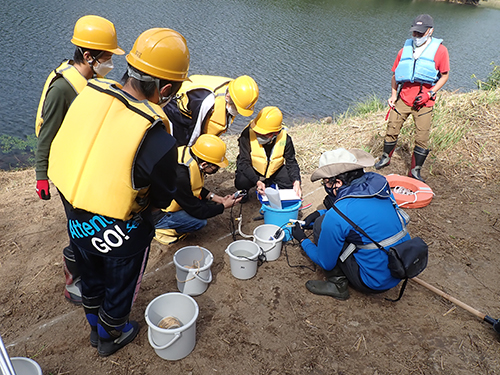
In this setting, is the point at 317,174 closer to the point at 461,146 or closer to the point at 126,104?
the point at 126,104

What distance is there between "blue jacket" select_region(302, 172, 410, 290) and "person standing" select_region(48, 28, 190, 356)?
1.52 metres

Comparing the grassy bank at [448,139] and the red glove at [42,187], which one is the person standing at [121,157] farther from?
the grassy bank at [448,139]

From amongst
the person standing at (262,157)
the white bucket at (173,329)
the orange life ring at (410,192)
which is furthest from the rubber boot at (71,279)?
the orange life ring at (410,192)

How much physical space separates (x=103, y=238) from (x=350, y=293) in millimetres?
2408

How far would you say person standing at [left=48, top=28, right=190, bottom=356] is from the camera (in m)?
1.84

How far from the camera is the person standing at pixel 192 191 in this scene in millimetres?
3539

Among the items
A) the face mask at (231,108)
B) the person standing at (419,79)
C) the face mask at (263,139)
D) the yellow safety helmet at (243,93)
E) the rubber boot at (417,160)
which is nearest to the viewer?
the yellow safety helmet at (243,93)

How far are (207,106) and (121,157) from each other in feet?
8.00

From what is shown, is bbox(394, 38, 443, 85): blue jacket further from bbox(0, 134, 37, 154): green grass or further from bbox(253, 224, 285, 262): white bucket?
bbox(0, 134, 37, 154): green grass

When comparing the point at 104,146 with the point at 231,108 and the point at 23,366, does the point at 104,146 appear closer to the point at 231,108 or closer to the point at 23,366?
the point at 23,366

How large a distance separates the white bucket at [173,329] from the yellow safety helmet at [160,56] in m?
1.70

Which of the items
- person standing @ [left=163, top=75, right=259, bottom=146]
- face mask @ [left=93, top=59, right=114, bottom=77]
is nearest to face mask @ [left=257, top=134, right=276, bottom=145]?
person standing @ [left=163, top=75, right=259, bottom=146]

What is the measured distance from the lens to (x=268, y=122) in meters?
4.34

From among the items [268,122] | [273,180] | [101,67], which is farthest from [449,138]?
[101,67]
